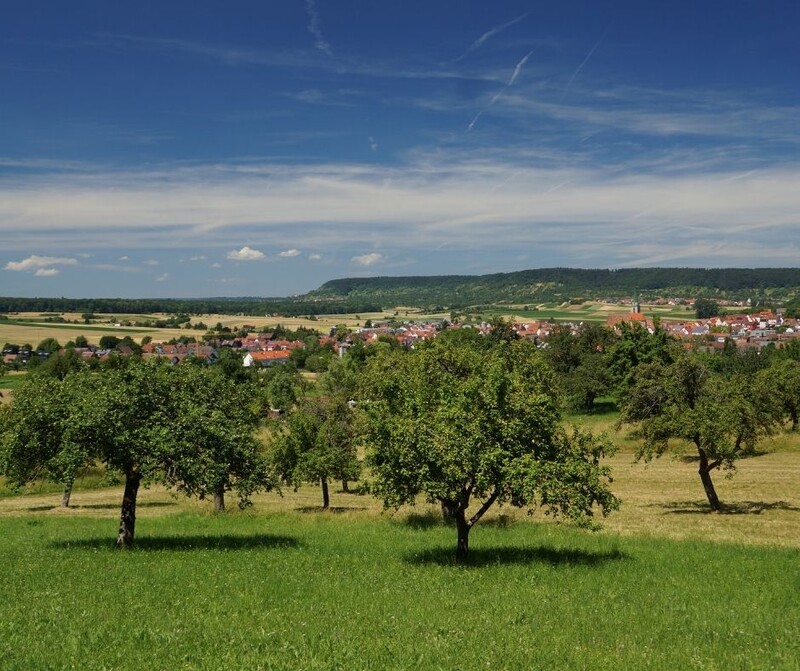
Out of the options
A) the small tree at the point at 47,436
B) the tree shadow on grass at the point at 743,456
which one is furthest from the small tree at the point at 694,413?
the small tree at the point at 47,436

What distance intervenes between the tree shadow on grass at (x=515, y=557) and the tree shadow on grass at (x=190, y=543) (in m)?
6.00

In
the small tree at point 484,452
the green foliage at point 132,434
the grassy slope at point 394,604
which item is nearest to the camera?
the grassy slope at point 394,604

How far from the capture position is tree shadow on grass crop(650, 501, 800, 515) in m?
38.7

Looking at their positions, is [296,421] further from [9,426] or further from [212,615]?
[212,615]

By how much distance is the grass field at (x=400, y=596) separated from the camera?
529 inches

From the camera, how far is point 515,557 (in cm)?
2427

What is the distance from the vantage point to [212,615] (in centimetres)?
1628

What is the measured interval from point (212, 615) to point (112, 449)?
9622 mm

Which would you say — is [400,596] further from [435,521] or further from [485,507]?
[435,521]

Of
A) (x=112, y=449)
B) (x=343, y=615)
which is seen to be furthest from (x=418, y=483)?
(x=112, y=449)

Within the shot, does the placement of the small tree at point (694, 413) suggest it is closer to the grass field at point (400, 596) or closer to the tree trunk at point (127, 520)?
the grass field at point (400, 596)

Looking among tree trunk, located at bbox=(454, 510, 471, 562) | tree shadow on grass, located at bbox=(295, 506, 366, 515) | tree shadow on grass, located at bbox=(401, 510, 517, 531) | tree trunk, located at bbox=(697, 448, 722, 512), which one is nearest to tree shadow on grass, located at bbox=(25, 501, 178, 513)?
tree shadow on grass, located at bbox=(295, 506, 366, 515)

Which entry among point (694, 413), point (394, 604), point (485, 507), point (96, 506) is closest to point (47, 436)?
point (394, 604)

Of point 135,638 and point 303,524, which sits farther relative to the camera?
point 303,524
